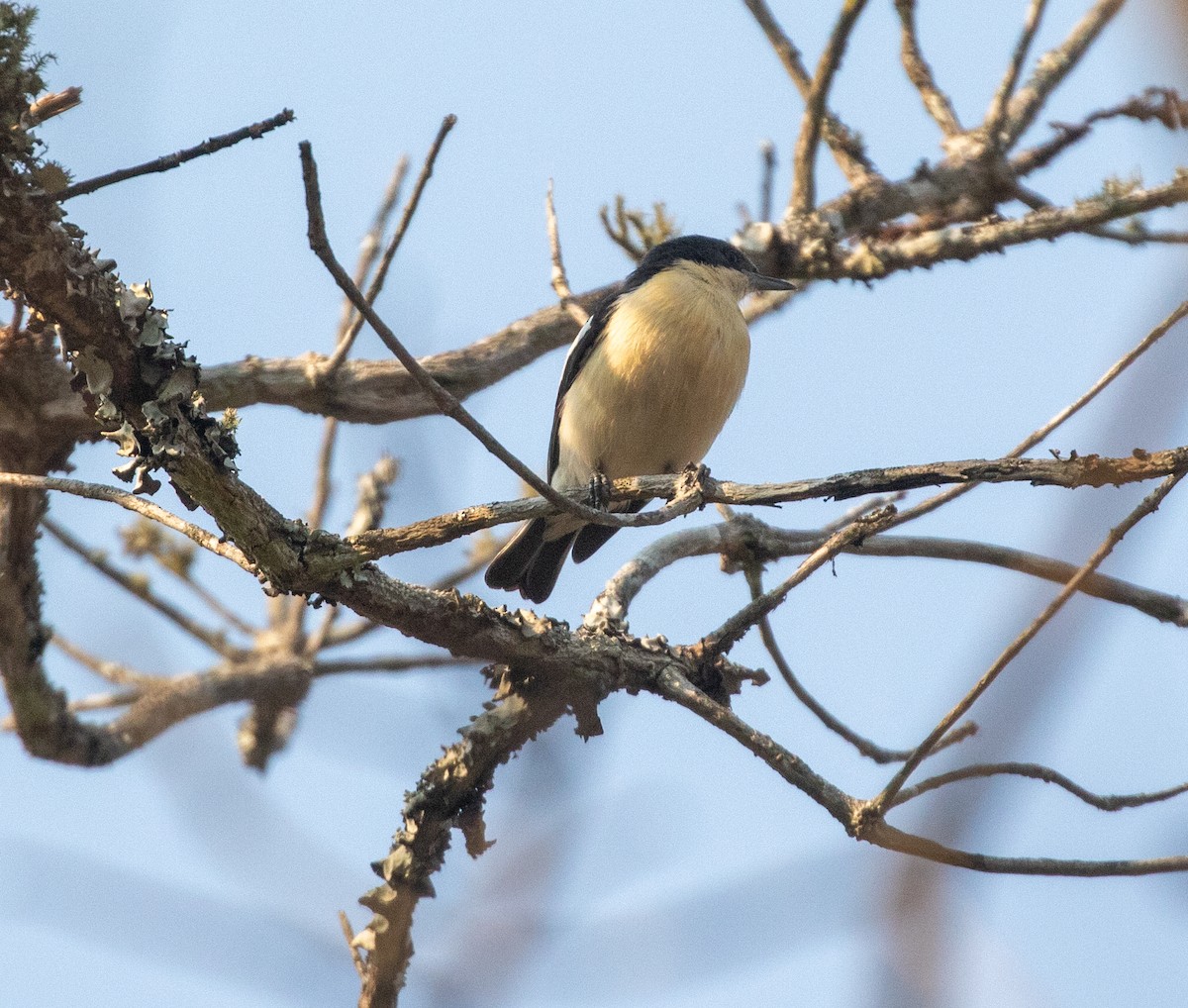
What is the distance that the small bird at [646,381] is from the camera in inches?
211

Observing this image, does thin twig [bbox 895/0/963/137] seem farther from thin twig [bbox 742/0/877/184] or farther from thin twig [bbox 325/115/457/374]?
thin twig [bbox 325/115/457/374]

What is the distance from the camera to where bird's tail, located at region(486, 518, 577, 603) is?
5.93 m

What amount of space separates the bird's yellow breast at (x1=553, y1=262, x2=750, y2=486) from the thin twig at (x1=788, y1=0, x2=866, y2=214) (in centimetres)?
55

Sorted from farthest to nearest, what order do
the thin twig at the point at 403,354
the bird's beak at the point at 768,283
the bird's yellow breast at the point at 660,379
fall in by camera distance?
the bird's beak at the point at 768,283 → the bird's yellow breast at the point at 660,379 → the thin twig at the point at 403,354

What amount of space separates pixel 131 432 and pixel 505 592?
3.29 metres

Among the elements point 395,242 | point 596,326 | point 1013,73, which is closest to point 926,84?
point 1013,73

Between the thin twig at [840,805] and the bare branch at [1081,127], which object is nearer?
the thin twig at [840,805]

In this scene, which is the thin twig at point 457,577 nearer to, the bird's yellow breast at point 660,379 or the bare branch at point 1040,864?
the bird's yellow breast at point 660,379

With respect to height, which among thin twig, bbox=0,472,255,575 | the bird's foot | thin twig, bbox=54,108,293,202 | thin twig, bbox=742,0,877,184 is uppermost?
thin twig, bbox=742,0,877,184

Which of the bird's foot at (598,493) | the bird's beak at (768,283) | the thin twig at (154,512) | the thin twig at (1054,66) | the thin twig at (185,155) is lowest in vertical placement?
the thin twig at (154,512)

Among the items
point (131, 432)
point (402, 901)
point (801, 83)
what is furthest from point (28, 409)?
point (801, 83)

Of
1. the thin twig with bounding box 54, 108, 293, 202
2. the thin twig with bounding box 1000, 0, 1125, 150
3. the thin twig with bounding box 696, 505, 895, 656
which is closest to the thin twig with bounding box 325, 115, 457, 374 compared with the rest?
the thin twig with bounding box 54, 108, 293, 202

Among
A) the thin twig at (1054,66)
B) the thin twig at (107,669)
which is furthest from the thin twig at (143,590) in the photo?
the thin twig at (1054,66)

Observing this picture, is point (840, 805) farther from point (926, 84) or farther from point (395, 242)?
point (926, 84)
